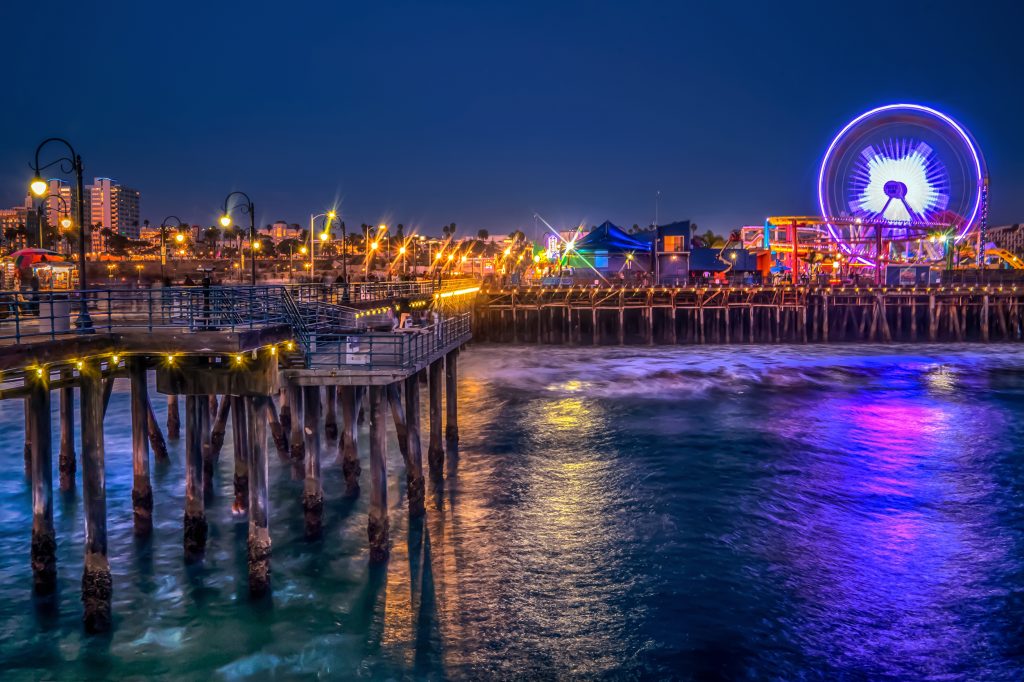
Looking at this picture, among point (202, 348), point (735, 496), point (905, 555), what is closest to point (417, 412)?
point (202, 348)

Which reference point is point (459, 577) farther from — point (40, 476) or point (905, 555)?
point (905, 555)

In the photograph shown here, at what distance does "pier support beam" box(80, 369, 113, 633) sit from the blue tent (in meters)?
72.5

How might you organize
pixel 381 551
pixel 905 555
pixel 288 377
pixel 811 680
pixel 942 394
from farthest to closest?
pixel 942 394 < pixel 905 555 < pixel 381 551 < pixel 288 377 < pixel 811 680

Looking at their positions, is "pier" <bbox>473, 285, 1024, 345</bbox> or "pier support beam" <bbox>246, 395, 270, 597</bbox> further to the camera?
"pier" <bbox>473, 285, 1024, 345</bbox>

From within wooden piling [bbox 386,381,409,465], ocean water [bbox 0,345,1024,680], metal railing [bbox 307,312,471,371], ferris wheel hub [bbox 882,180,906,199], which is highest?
ferris wheel hub [bbox 882,180,906,199]

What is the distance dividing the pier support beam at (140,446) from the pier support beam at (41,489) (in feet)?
6.58

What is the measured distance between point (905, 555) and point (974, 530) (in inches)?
117

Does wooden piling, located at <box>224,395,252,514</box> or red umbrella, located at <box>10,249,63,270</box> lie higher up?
red umbrella, located at <box>10,249,63,270</box>

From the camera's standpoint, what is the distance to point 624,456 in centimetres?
2661

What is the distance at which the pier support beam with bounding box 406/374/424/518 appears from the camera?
17.7 m

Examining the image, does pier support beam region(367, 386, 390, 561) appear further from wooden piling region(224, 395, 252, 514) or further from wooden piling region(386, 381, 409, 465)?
wooden piling region(224, 395, 252, 514)

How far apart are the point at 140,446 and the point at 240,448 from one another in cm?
203

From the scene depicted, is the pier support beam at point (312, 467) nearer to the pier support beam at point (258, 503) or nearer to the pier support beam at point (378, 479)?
the pier support beam at point (378, 479)

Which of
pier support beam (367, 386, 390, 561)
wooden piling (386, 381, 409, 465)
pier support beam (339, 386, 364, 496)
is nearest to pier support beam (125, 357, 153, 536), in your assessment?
pier support beam (339, 386, 364, 496)
